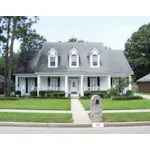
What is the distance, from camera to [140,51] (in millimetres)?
55219

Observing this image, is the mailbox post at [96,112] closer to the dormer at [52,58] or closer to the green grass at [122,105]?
the green grass at [122,105]

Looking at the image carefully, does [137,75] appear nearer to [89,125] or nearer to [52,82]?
[52,82]

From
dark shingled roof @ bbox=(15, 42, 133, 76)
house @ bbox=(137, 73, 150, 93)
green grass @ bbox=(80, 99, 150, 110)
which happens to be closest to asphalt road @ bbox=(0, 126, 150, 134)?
green grass @ bbox=(80, 99, 150, 110)

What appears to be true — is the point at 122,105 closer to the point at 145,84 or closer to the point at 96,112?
the point at 96,112

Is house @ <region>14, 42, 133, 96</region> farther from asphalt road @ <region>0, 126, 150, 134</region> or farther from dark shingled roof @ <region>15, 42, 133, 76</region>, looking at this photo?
asphalt road @ <region>0, 126, 150, 134</region>

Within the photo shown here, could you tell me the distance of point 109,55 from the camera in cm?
3472

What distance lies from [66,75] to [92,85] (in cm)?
371

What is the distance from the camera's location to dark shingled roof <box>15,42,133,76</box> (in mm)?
30234

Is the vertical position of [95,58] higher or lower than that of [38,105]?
higher

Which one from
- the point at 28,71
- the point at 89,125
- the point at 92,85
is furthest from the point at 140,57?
the point at 89,125

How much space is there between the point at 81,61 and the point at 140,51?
27.7m

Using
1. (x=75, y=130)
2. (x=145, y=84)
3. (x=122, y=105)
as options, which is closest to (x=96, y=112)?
(x=75, y=130)

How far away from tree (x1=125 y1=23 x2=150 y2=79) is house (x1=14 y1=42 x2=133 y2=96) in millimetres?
22017

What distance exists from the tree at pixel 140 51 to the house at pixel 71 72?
72.2 feet
